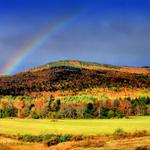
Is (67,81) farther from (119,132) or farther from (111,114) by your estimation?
(119,132)

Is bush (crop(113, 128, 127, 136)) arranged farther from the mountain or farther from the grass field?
the mountain

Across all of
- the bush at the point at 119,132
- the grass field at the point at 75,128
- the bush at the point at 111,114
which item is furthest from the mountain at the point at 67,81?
the bush at the point at 119,132

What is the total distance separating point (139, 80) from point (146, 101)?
4505 centimetres

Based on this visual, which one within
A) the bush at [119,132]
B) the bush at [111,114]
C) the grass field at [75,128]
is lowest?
the bush at [119,132]

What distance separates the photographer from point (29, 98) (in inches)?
4626

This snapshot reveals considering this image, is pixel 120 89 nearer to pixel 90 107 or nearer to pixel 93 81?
pixel 93 81

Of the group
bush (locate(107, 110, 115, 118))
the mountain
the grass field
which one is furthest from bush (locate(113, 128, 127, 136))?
the mountain

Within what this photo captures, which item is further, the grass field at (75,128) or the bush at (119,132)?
the grass field at (75,128)

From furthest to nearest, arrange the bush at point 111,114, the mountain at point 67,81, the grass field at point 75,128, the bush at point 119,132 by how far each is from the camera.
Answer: the mountain at point 67,81 → the bush at point 111,114 → the grass field at point 75,128 → the bush at point 119,132

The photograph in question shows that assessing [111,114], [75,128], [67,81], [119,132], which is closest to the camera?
[119,132]

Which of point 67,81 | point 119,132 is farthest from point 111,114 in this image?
point 67,81

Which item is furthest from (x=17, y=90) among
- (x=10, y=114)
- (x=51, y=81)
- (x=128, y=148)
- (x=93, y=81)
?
(x=128, y=148)

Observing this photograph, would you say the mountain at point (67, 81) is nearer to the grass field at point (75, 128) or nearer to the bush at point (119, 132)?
the grass field at point (75, 128)

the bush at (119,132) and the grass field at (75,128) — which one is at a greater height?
the grass field at (75,128)
